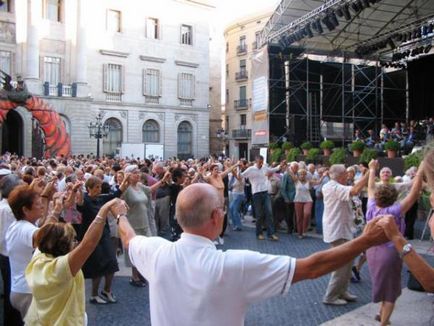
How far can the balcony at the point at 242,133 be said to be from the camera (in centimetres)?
4886

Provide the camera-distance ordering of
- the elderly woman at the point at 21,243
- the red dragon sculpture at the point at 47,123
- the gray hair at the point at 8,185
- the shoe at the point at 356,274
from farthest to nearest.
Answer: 1. the red dragon sculpture at the point at 47,123
2. the shoe at the point at 356,274
3. the gray hair at the point at 8,185
4. the elderly woman at the point at 21,243

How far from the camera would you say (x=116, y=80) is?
127 feet

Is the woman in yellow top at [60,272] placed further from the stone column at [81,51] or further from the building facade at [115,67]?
the stone column at [81,51]

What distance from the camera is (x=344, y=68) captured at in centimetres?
2470

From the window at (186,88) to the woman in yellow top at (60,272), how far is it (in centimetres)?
3920

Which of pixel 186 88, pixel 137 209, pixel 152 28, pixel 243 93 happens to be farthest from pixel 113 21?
pixel 137 209

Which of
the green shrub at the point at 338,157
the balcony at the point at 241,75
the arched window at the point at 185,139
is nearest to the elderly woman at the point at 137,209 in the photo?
the green shrub at the point at 338,157

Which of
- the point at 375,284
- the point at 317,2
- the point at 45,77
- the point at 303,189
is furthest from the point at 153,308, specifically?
the point at 45,77

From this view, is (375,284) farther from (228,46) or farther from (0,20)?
(228,46)

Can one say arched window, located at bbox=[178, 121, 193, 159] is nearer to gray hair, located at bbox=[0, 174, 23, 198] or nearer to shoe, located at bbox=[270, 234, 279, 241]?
shoe, located at bbox=[270, 234, 279, 241]

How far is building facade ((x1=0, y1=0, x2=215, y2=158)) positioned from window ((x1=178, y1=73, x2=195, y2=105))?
0.29 ft

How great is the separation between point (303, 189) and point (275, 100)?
12794 millimetres

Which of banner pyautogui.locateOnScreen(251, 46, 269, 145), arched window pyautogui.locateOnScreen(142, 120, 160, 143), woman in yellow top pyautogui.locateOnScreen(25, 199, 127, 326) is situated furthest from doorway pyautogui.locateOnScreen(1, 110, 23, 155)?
woman in yellow top pyautogui.locateOnScreen(25, 199, 127, 326)

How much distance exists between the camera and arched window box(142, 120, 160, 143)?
132ft
